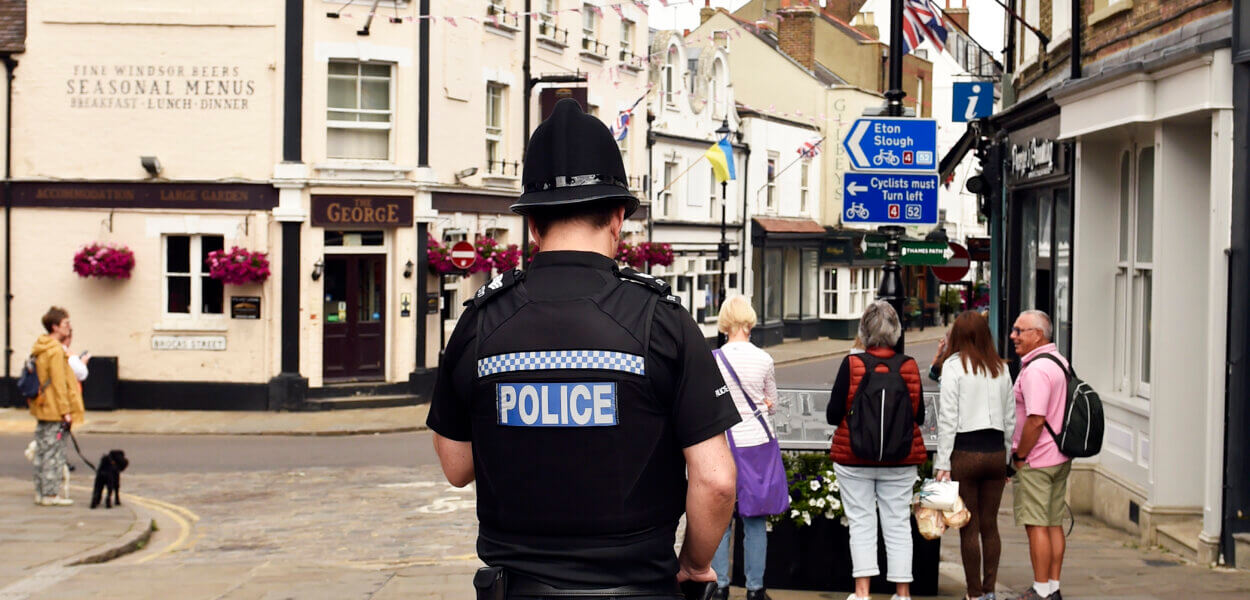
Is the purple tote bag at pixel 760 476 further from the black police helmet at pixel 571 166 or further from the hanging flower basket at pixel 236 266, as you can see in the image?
the hanging flower basket at pixel 236 266

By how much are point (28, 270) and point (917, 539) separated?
19.0 m

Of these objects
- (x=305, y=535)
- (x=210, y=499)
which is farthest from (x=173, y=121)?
(x=305, y=535)

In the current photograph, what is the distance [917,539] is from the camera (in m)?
8.17

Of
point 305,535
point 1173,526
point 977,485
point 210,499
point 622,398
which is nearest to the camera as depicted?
point 622,398

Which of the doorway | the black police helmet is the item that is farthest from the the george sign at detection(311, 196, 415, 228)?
the black police helmet

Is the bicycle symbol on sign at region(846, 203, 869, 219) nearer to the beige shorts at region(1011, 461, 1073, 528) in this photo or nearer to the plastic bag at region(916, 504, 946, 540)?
the beige shorts at region(1011, 461, 1073, 528)

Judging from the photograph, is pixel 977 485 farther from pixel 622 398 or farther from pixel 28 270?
pixel 28 270

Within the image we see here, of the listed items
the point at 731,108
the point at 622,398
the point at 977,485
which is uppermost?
Answer: the point at 731,108

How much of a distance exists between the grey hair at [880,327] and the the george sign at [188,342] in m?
17.3

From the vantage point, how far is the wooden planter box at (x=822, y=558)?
821cm

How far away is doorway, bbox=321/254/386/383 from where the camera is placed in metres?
23.6

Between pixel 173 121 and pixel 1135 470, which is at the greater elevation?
pixel 173 121

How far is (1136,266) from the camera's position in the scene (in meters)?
11.9

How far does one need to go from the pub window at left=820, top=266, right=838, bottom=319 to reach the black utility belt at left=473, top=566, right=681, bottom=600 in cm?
4258
